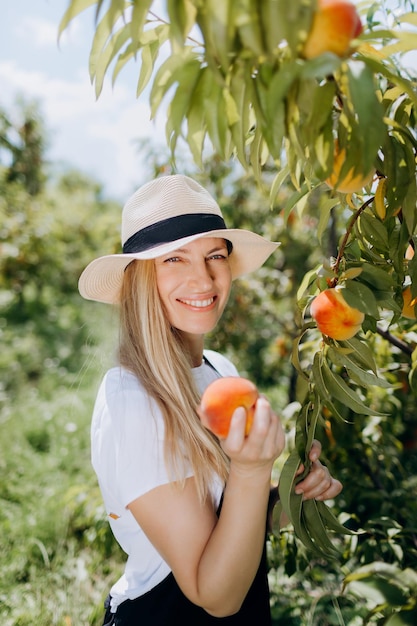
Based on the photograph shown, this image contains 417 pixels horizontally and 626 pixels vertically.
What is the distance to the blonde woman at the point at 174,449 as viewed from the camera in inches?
41.1

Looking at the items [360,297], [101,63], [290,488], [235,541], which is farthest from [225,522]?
[101,63]

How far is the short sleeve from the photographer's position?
3.76 ft

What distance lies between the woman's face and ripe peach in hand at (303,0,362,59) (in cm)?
71

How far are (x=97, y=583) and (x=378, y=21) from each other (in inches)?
101

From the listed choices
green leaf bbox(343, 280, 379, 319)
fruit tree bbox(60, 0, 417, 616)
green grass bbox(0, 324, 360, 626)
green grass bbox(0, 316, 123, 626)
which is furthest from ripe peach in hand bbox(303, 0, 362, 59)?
green grass bbox(0, 324, 360, 626)

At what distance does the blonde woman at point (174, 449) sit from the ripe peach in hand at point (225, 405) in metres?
0.03

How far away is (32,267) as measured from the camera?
28.2 ft

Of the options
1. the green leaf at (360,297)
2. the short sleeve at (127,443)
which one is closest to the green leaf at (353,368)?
the green leaf at (360,297)

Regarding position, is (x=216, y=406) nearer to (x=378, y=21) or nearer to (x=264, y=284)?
(x=378, y=21)

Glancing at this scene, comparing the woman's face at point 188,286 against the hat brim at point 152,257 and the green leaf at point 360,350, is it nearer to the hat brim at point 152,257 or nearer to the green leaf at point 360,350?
the hat brim at point 152,257

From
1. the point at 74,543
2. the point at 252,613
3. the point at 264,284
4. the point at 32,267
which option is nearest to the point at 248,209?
the point at 264,284

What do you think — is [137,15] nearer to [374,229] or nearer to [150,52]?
[150,52]

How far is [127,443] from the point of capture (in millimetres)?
1186

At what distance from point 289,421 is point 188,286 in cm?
111
